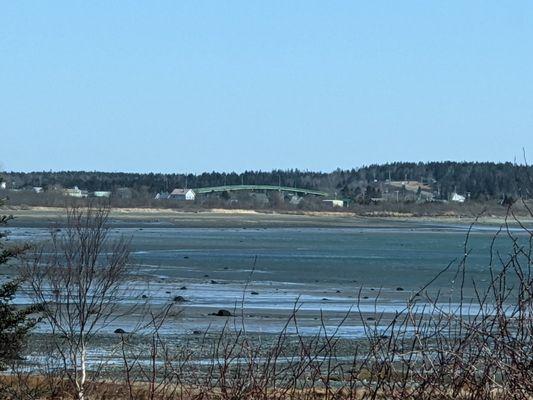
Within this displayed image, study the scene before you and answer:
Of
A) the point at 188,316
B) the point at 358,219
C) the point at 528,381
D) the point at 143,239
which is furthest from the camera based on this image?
the point at 358,219

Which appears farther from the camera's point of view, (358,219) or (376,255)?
(358,219)

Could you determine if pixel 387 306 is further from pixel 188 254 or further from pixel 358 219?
pixel 358 219

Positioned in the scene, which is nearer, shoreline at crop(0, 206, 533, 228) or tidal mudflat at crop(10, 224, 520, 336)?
tidal mudflat at crop(10, 224, 520, 336)

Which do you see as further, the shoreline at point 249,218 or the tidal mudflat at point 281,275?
the shoreline at point 249,218

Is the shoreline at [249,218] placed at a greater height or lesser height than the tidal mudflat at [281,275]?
greater

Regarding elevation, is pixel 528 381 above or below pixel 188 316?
above

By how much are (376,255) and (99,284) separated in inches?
2164

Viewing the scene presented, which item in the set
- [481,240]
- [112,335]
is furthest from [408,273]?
[481,240]

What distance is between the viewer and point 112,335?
28.8m

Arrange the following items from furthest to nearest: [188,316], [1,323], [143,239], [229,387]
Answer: [143,239] < [188,316] < [1,323] < [229,387]

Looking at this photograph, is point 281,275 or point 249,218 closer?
point 281,275

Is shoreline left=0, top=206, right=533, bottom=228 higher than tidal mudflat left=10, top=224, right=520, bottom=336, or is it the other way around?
shoreline left=0, top=206, right=533, bottom=228

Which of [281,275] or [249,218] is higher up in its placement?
[249,218]

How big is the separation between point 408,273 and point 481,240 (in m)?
48.9
